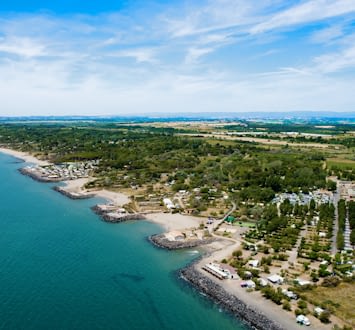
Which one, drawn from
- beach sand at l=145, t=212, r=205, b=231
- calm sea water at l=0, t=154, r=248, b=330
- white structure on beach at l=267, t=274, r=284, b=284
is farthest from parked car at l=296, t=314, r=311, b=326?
beach sand at l=145, t=212, r=205, b=231

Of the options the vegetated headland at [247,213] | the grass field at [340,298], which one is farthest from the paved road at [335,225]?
the grass field at [340,298]

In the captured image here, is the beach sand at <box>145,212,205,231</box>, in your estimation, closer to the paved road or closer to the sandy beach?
the paved road

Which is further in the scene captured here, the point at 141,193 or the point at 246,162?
the point at 246,162

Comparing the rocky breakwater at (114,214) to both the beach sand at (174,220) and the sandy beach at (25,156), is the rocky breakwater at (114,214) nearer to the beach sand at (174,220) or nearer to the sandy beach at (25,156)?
the beach sand at (174,220)

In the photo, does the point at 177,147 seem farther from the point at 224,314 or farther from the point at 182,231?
the point at 224,314

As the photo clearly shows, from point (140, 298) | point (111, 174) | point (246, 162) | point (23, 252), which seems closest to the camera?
point (140, 298)

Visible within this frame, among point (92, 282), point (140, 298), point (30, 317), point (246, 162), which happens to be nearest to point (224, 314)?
point (140, 298)
